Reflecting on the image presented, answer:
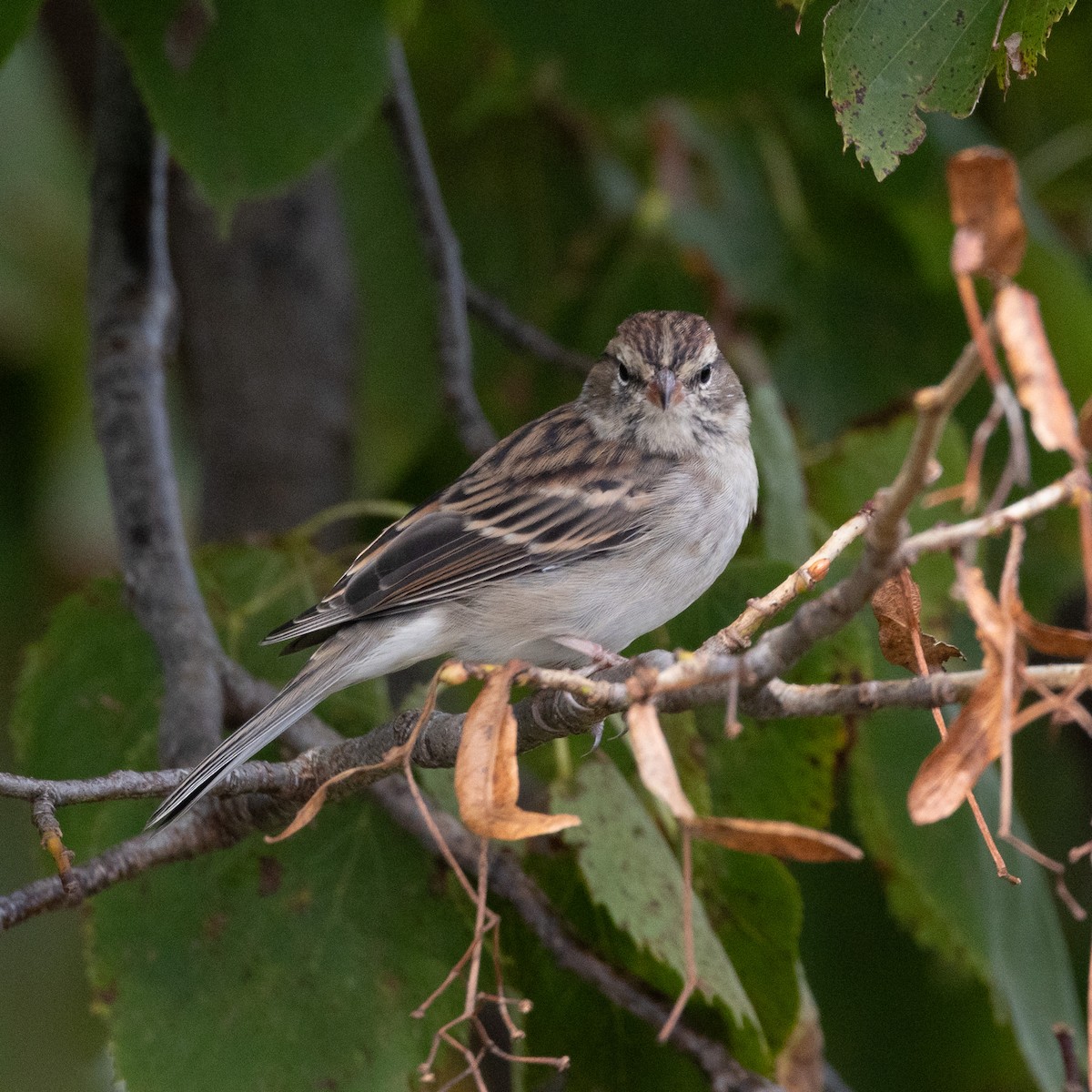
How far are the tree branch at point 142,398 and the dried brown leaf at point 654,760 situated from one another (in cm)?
147

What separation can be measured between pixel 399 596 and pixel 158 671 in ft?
1.89

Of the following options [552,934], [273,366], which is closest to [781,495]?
[552,934]

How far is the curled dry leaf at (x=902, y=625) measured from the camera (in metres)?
1.73

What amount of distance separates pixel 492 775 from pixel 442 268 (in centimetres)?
248

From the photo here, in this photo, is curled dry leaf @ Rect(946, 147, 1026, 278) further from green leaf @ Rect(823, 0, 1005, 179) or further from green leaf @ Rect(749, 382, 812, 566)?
green leaf @ Rect(749, 382, 812, 566)

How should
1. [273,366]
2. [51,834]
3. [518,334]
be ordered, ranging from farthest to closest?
[273,366] < [518,334] < [51,834]

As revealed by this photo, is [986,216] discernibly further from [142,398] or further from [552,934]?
[142,398]

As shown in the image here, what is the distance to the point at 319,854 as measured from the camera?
2797 millimetres

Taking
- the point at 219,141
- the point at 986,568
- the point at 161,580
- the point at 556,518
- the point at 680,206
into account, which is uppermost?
the point at 219,141

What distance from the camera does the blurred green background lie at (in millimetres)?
3646

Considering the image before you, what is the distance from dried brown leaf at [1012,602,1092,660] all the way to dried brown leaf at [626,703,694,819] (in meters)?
0.33

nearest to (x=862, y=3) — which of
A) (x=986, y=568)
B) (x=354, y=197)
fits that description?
(x=986, y=568)

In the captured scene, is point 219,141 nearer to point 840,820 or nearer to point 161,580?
point 161,580

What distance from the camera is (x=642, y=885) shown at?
252cm
